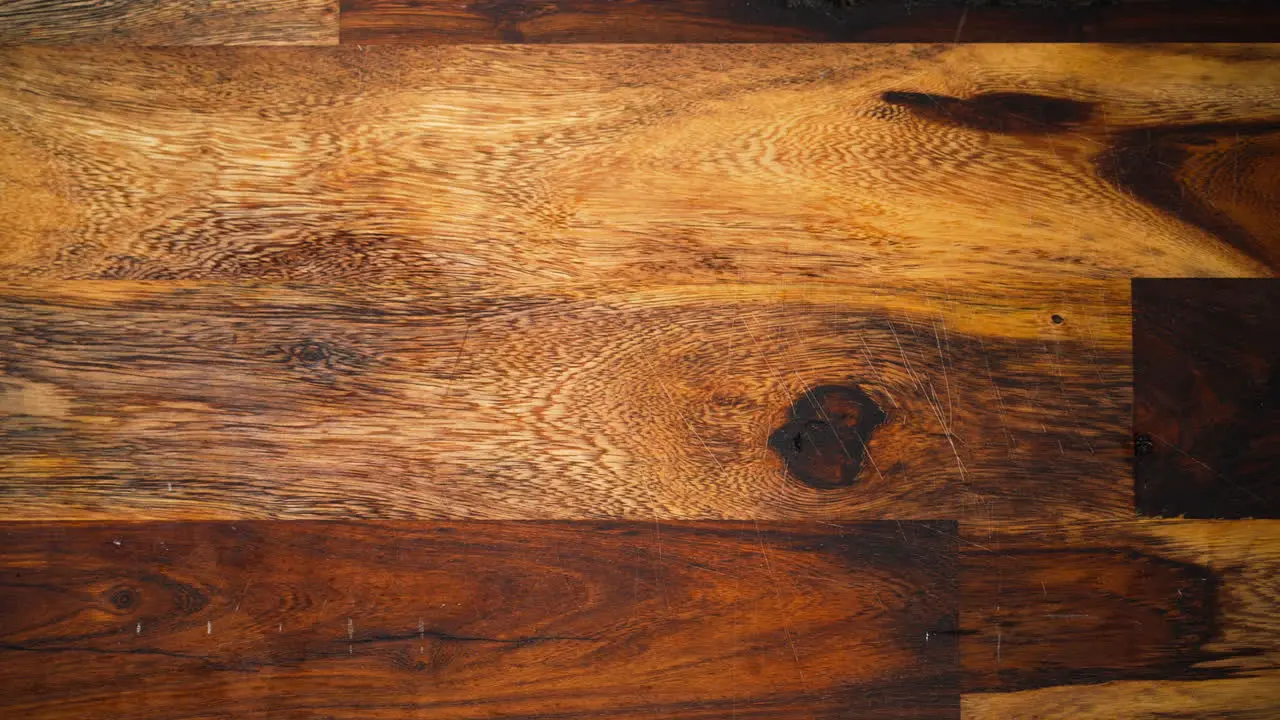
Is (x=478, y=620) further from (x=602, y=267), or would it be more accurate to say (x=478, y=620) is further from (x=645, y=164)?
(x=645, y=164)

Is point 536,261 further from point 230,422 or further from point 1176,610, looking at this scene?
point 1176,610

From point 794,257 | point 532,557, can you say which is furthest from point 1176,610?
point 532,557

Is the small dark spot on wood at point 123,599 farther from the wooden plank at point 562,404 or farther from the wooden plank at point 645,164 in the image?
the wooden plank at point 645,164

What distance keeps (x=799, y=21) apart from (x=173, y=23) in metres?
0.64

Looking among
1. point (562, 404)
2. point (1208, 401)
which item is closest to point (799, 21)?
point (562, 404)

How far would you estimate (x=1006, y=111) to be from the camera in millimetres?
900

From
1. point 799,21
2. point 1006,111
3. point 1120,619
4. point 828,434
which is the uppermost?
point 799,21

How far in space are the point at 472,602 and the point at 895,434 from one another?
1.50 ft

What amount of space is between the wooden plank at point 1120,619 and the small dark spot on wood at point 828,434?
139mm

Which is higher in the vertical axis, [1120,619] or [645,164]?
[645,164]

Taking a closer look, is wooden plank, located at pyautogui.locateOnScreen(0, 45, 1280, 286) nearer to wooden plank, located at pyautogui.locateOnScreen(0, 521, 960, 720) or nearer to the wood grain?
the wood grain

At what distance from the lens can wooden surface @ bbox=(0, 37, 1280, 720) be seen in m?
0.88

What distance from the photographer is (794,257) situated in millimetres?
894

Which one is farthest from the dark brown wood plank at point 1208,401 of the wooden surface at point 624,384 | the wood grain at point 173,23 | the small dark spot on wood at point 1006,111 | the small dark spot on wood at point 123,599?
the small dark spot on wood at point 123,599
